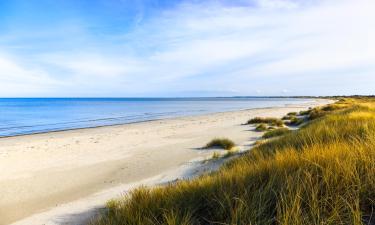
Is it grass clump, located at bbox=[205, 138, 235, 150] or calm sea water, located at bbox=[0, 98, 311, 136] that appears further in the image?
calm sea water, located at bbox=[0, 98, 311, 136]

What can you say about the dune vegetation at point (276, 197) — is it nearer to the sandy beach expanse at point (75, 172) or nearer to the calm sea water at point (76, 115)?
the sandy beach expanse at point (75, 172)

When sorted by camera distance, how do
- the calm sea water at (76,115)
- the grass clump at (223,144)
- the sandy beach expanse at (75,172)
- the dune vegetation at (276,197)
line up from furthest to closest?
the calm sea water at (76,115)
the grass clump at (223,144)
the sandy beach expanse at (75,172)
the dune vegetation at (276,197)

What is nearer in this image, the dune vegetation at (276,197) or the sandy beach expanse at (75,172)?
the dune vegetation at (276,197)

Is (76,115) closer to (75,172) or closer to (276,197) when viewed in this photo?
(75,172)

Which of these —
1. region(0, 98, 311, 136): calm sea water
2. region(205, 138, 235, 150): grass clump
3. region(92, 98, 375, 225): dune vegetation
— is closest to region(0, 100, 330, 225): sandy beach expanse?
region(205, 138, 235, 150): grass clump

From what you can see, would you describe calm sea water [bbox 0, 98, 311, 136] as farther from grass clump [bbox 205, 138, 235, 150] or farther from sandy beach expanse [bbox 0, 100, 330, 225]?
grass clump [bbox 205, 138, 235, 150]

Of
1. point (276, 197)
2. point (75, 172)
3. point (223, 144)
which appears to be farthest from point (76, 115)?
point (276, 197)

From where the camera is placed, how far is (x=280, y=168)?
3889 millimetres

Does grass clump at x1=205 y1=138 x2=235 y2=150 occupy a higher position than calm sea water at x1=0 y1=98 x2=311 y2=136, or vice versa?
grass clump at x1=205 y1=138 x2=235 y2=150

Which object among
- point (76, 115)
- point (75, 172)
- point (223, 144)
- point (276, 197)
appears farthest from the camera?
point (76, 115)

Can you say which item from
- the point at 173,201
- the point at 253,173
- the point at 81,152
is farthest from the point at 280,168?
the point at 81,152

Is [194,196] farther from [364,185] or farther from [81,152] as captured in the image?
[81,152]

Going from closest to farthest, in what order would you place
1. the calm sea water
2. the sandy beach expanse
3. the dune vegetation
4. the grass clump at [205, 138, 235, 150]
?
1. the dune vegetation
2. the sandy beach expanse
3. the grass clump at [205, 138, 235, 150]
4. the calm sea water

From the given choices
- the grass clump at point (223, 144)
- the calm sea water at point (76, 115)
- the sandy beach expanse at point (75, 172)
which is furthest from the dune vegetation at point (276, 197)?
the calm sea water at point (76, 115)
